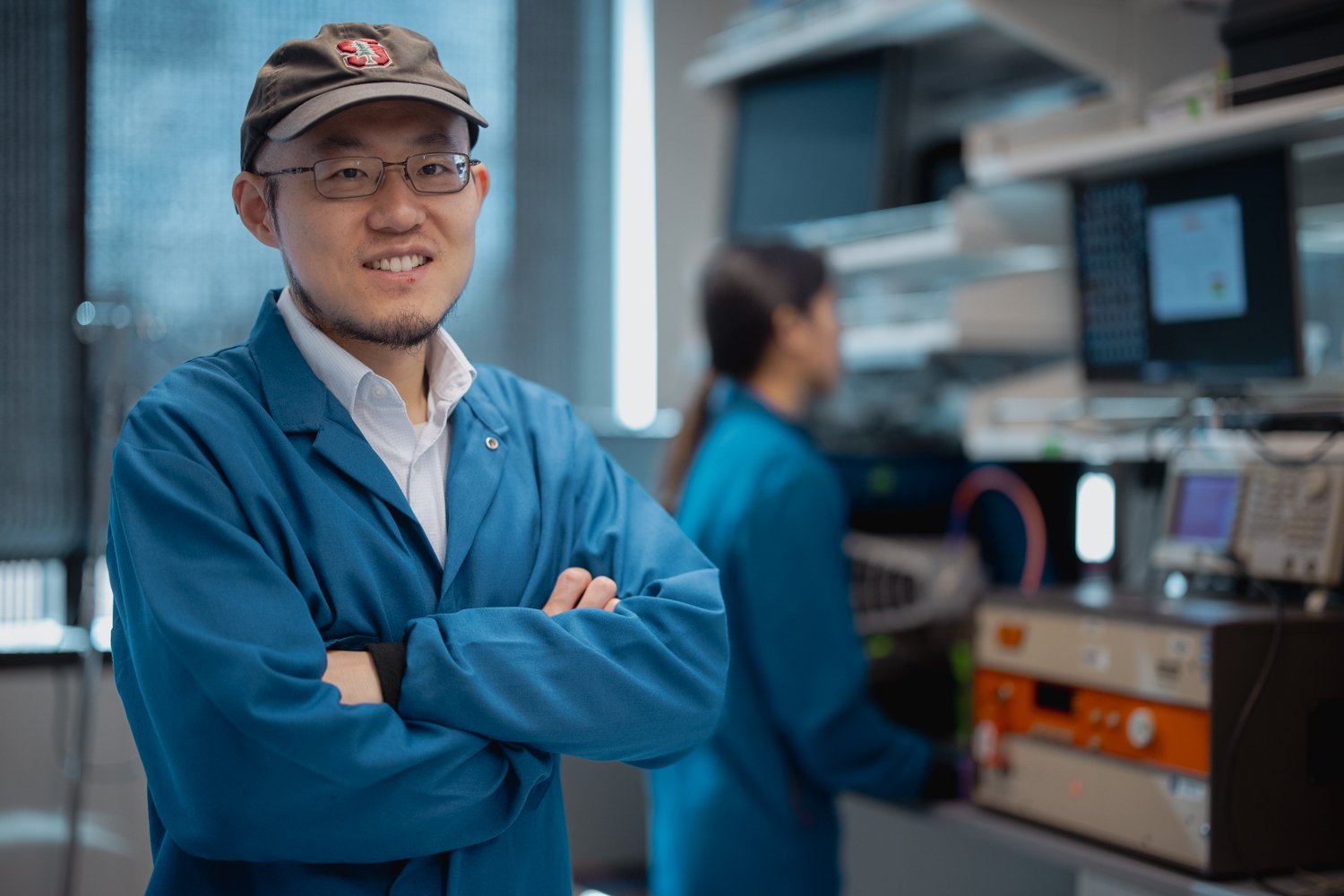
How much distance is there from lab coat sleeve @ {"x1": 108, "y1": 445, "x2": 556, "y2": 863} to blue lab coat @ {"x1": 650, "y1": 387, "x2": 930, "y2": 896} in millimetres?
872

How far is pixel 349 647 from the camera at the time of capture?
98 cm

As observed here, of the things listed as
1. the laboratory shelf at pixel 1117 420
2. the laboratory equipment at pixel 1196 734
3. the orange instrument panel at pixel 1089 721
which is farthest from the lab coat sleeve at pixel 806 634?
the laboratory shelf at pixel 1117 420

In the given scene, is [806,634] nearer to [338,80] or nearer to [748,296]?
[748,296]

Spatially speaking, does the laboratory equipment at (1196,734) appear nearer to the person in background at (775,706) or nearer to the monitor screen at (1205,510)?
the monitor screen at (1205,510)

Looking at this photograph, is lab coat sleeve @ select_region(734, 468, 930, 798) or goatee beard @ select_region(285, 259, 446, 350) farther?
lab coat sleeve @ select_region(734, 468, 930, 798)

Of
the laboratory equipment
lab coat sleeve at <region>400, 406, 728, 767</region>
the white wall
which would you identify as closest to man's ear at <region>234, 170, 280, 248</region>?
lab coat sleeve at <region>400, 406, 728, 767</region>

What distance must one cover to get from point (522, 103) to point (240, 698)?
8.21 ft

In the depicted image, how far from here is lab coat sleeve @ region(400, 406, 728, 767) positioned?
950 mm

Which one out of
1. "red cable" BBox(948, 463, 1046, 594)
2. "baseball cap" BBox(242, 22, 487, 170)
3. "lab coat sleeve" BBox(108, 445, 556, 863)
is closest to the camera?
"lab coat sleeve" BBox(108, 445, 556, 863)

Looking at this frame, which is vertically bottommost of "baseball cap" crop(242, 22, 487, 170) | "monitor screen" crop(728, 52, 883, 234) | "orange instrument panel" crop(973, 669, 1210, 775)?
"orange instrument panel" crop(973, 669, 1210, 775)

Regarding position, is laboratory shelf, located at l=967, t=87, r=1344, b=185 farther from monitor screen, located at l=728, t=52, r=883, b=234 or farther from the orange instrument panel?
the orange instrument panel

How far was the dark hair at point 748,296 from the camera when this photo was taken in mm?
1978

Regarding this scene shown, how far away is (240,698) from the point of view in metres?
0.85

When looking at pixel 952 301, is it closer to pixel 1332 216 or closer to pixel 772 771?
pixel 1332 216
